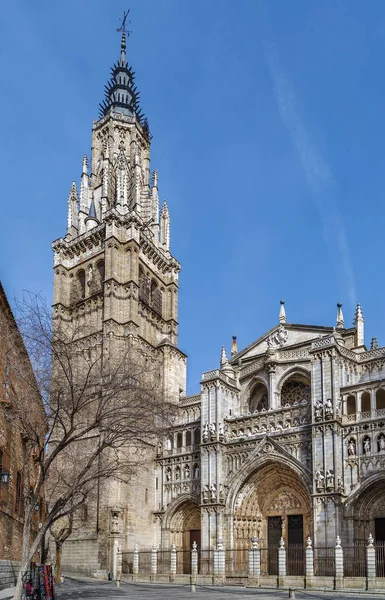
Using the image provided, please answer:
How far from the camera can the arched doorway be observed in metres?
34.9

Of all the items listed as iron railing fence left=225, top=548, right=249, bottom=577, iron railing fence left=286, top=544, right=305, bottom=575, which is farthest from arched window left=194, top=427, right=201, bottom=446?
iron railing fence left=286, top=544, right=305, bottom=575

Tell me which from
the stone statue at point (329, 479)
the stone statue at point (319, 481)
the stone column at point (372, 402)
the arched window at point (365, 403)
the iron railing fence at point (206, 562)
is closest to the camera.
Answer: the stone statue at point (329, 479)

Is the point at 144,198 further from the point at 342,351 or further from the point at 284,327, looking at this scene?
the point at 342,351

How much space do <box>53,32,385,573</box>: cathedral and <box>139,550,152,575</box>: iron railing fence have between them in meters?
1.58

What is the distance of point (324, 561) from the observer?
3008cm

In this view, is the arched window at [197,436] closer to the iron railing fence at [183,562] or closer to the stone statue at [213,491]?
the stone statue at [213,491]

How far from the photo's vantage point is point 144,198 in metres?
55.0

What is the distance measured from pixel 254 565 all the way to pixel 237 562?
154 inches

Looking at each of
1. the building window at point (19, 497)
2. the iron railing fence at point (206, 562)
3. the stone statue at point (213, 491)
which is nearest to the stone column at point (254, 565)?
the iron railing fence at point (206, 562)

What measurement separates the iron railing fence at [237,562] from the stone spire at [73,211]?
28.2m

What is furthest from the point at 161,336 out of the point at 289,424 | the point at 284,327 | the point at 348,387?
the point at 348,387

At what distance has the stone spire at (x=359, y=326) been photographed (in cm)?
3780

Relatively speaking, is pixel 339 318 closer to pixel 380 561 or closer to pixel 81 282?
pixel 380 561

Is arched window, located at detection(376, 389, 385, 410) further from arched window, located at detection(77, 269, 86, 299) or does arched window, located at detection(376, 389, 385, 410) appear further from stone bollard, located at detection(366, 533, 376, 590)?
arched window, located at detection(77, 269, 86, 299)
